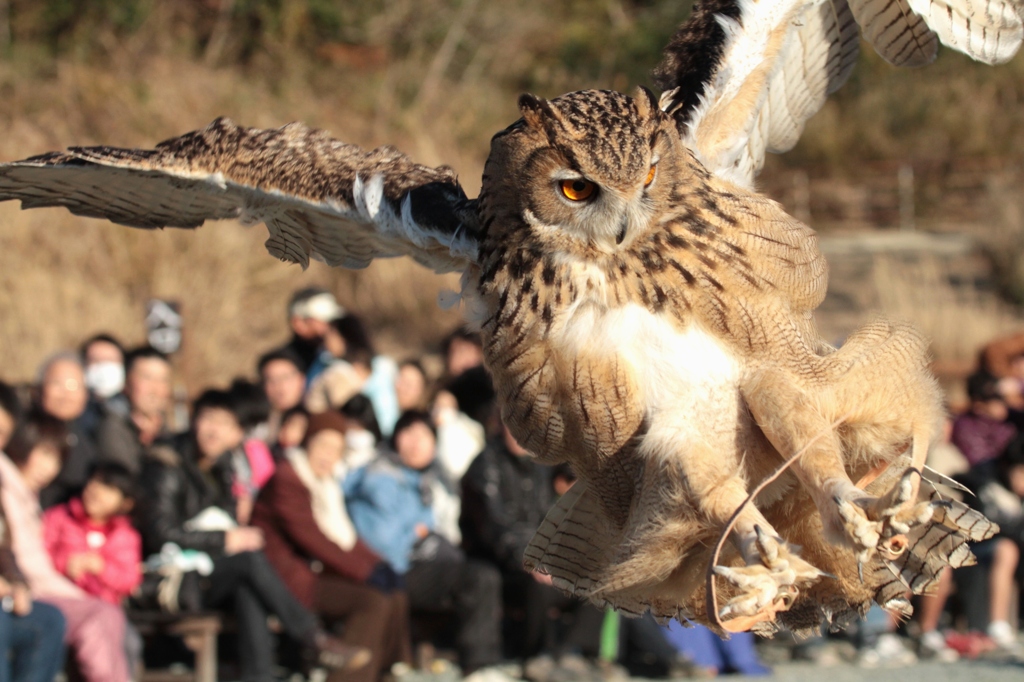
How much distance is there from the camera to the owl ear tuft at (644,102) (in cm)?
339

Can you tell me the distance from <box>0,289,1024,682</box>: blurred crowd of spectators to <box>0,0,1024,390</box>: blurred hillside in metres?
2.93

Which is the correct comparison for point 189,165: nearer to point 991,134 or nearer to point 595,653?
point 595,653

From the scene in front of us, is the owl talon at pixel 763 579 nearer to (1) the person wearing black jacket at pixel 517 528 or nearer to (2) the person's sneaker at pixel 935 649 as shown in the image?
(1) the person wearing black jacket at pixel 517 528

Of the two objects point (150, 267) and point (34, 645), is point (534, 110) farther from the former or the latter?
point (150, 267)

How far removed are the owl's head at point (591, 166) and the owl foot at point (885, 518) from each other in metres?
0.93

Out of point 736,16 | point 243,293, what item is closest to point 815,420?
point 736,16

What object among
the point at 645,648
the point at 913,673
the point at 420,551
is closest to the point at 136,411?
the point at 420,551

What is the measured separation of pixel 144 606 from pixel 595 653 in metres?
2.51

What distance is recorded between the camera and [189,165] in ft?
14.4

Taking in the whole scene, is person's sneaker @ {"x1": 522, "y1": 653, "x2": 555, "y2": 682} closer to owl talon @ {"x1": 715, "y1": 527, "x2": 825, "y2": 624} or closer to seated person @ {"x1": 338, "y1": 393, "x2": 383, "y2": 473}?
seated person @ {"x1": 338, "y1": 393, "x2": 383, "y2": 473}

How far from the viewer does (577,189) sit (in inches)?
129

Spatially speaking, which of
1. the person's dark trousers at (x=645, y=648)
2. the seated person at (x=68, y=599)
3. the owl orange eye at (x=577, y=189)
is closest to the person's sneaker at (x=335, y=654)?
Answer: the seated person at (x=68, y=599)

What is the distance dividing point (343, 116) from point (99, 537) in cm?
1323

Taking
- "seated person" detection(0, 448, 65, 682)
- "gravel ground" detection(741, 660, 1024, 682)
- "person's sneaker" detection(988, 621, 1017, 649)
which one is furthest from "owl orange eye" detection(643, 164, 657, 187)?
"person's sneaker" detection(988, 621, 1017, 649)
